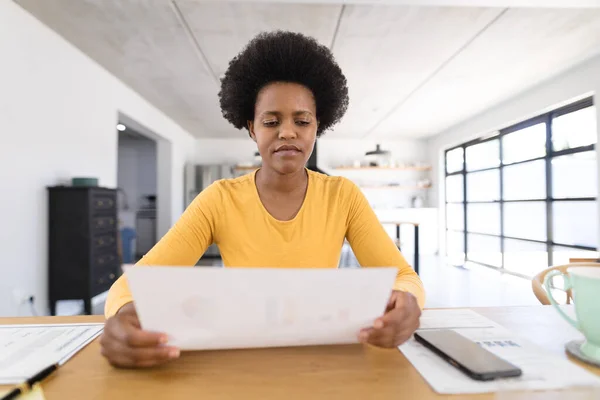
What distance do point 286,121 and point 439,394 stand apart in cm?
81

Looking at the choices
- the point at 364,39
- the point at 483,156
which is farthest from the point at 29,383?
the point at 483,156

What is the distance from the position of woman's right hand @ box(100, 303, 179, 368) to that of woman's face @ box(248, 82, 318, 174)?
635mm

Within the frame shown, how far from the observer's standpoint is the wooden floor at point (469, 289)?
3545 millimetres

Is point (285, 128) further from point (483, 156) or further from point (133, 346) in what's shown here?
point (483, 156)

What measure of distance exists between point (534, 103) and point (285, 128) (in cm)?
459

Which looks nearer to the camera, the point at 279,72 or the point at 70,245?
the point at 279,72

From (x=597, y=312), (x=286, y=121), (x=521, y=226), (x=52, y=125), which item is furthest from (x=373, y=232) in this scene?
(x=521, y=226)

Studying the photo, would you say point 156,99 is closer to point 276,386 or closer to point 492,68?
point 492,68

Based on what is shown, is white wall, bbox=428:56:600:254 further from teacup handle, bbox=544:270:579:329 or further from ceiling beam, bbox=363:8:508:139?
teacup handle, bbox=544:270:579:329

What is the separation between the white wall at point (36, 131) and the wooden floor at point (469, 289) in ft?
2.76

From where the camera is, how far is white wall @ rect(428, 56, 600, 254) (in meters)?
3.53

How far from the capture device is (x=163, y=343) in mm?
541

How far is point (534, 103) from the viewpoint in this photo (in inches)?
171

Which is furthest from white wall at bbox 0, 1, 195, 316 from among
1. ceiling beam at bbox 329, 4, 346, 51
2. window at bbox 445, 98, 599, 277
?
window at bbox 445, 98, 599, 277
